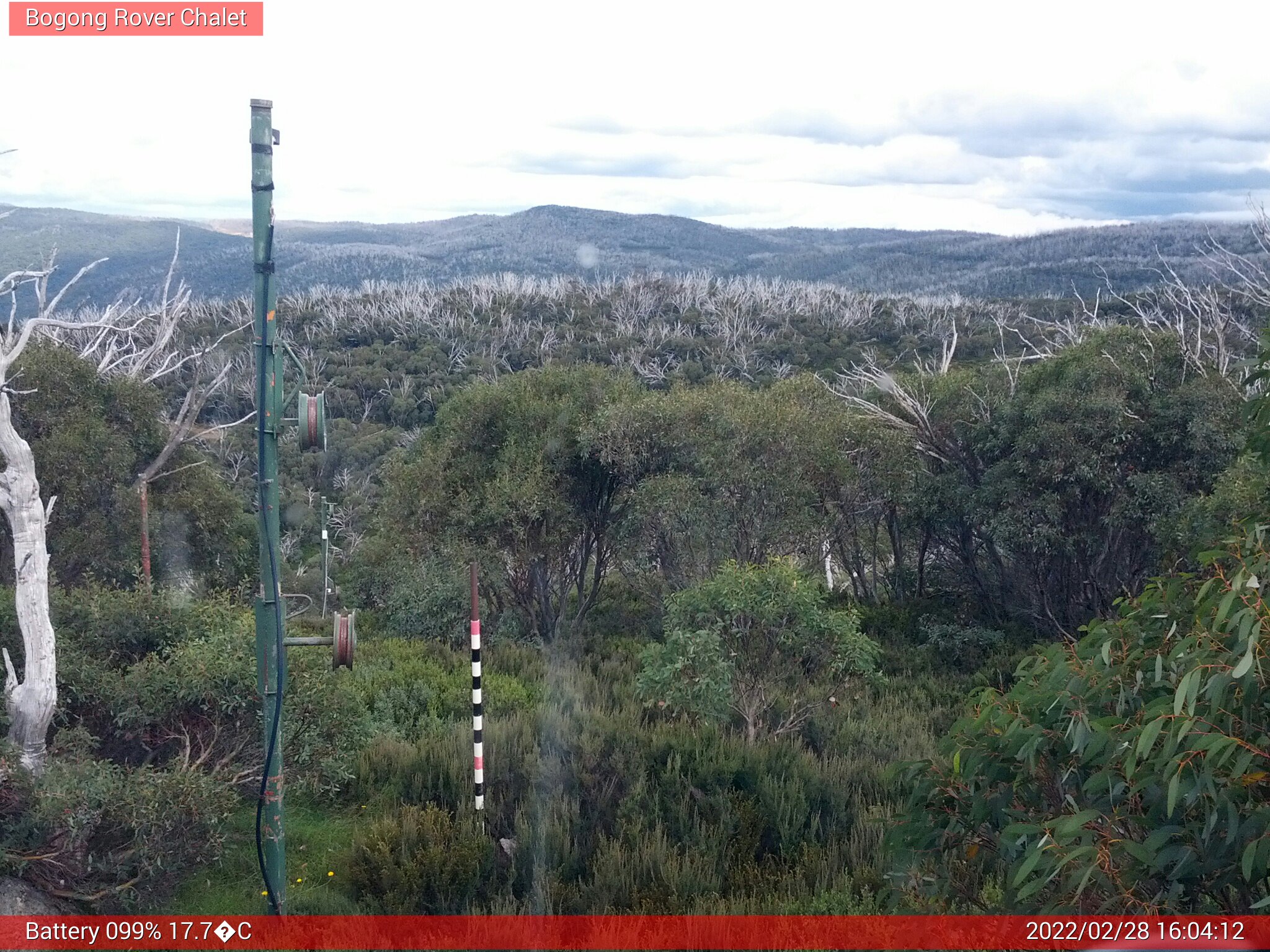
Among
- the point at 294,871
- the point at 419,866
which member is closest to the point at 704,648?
the point at 419,866

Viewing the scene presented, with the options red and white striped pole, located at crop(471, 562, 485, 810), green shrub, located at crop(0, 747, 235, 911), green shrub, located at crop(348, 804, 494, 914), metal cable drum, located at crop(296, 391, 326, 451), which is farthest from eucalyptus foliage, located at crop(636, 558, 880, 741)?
metal cable drum, located at crop(296, 391, 326, 451)

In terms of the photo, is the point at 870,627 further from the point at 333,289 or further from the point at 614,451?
the point at 333,289

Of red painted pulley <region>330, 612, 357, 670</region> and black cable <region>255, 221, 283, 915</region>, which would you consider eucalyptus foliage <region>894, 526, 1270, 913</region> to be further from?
black cable <region>255, 221, 283, 915</region>

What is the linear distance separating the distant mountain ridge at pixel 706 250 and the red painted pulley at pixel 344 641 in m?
44.2

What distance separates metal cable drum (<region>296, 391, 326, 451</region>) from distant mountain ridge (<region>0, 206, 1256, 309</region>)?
44.0 metres

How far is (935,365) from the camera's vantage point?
64.3 feet

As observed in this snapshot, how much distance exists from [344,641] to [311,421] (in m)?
1.14

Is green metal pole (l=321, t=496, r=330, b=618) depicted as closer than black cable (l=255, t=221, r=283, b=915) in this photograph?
No

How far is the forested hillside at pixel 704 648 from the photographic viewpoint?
10.8ft

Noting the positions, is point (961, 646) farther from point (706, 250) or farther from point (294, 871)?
point (706, 250)

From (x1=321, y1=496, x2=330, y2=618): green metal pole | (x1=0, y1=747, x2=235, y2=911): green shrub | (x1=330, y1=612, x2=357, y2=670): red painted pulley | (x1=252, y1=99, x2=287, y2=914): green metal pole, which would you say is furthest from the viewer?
(x1=321, y1=496, x2=330, y2=618): green metal pole

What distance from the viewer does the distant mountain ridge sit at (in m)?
60.5

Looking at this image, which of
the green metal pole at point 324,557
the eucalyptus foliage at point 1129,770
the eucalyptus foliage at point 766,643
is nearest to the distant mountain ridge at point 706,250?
the green metal pole at point 324,557

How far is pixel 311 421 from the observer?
5.30 meters
